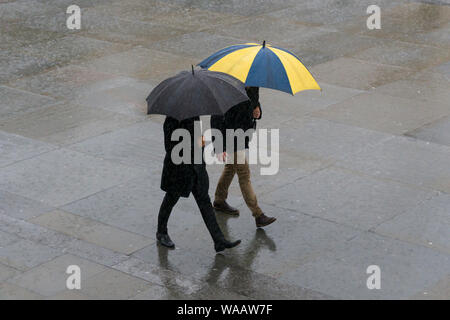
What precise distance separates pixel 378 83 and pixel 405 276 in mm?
6191

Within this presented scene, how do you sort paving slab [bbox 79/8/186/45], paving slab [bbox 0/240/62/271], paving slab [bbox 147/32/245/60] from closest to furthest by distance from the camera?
1. paving slab [bbox 0/240/62/271]
2. paving slab [bbox 147/32/245/60]
3. paving slab [bbox 79/8/186/45]

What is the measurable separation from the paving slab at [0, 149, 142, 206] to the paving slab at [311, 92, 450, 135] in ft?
11.2

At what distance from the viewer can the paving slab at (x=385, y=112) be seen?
1134cm

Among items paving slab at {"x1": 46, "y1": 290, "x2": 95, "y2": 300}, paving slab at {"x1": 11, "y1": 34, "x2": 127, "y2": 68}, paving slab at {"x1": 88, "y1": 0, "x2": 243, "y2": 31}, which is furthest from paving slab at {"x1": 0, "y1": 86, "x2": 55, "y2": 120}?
paving slab at {"x1": 46, "y1": 290, "x2": 95, "y2": 300}

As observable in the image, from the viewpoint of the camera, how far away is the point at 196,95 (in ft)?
23.5

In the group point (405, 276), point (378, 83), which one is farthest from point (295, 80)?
point (378, 83)

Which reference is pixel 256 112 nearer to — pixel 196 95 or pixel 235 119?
pixel 235 119

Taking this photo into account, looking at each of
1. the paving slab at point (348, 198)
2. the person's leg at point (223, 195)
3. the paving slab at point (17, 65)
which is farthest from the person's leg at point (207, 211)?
the paving slab at point (17, 65)

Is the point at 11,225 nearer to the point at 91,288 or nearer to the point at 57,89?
the point at 91,288

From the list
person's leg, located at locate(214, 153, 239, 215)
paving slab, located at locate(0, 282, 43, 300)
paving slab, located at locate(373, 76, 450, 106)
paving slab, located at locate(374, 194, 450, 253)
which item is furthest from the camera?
paving slab, located at locate(373, 76, 450, 106)

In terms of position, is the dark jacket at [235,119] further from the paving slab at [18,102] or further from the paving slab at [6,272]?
the paving slab at [18,102]

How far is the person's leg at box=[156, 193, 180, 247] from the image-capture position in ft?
25.7

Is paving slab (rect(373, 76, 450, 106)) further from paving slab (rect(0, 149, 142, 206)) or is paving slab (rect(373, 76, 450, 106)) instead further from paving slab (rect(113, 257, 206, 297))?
paving slab (rect(113, 257, 206, 297))

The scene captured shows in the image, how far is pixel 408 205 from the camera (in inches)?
Result: 351
